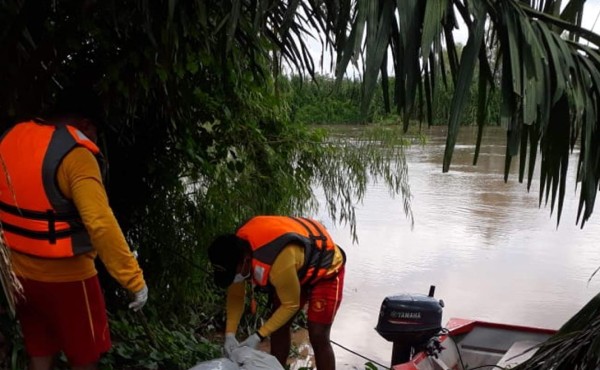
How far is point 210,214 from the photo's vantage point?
16.7ft

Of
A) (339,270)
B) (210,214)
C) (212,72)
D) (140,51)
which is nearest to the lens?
(140,51)

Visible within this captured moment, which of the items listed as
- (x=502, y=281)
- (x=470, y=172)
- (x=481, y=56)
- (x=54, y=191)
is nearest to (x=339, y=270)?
(x=54, y=191)

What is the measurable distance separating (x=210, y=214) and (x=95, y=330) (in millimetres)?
2654

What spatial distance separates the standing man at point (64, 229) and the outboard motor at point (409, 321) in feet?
5.51

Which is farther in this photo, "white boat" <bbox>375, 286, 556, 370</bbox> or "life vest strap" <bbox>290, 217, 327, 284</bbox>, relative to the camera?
"white boat" <bbox>375, 286, 556, 370</bbox>

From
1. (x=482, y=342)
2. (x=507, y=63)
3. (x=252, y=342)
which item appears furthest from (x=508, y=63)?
(x=482, y=342)

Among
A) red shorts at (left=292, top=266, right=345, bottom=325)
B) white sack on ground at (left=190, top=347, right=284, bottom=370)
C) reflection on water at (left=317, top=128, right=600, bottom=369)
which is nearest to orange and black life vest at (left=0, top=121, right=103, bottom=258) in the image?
white sack on ground at (left=190, top=347, right=284, bottom=370)

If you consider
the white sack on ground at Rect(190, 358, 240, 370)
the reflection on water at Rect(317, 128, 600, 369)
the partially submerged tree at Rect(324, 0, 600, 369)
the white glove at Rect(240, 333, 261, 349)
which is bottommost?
the reflection on water at Rect(317, 128, 600, 369)

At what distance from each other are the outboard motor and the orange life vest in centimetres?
54

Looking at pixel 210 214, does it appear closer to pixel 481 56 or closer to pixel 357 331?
pixel 357 331

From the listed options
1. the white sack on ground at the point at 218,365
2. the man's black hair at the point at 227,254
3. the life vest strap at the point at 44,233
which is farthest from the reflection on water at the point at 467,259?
the life vest strap at the point at 44,233

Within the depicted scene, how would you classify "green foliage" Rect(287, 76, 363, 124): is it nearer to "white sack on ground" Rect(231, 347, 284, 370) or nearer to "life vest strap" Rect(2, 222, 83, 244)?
"white sack on ground" Rect(231, 347, 284, 370)

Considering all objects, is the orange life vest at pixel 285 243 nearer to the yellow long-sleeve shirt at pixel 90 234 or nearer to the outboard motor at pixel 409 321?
the outboard motor at pixel 409 321

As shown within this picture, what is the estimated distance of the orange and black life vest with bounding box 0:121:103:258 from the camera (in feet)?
7.57
